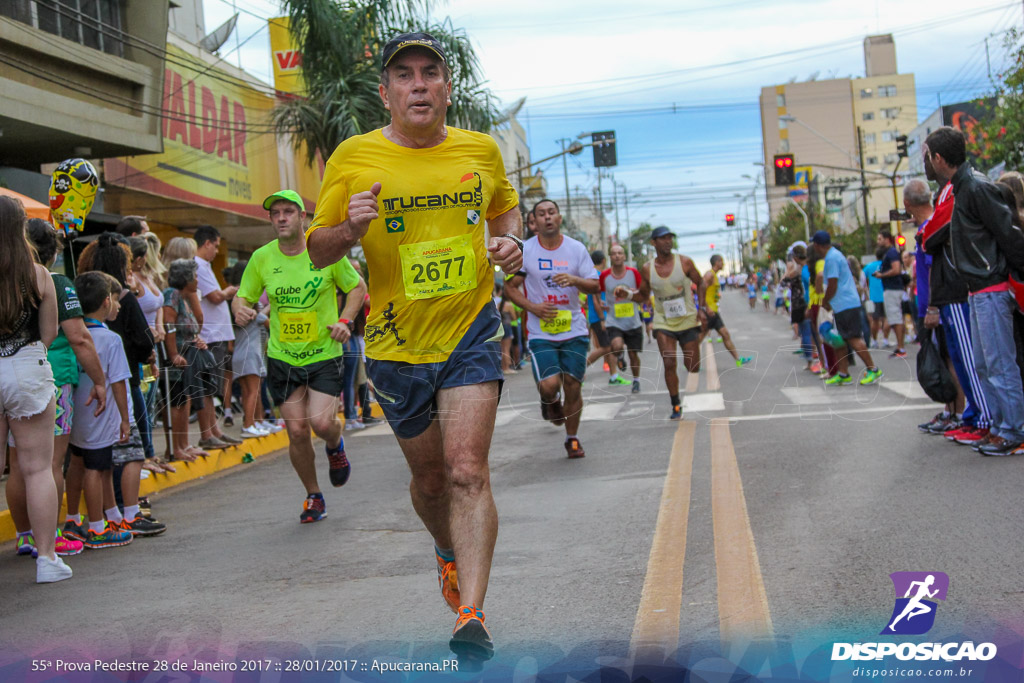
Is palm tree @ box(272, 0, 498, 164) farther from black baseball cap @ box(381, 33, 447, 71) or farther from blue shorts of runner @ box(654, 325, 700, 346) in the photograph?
black baseball cap @ box(381, 33, 447, 71)

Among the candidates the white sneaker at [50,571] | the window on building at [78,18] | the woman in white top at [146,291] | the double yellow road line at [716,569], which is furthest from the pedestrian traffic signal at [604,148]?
the white sneaker at [50,571]

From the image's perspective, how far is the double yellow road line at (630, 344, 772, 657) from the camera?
4078mm

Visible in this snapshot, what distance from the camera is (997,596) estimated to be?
4.26 m

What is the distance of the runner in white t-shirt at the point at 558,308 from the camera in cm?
920

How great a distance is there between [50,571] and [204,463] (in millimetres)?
4516

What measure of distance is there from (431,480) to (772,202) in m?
168

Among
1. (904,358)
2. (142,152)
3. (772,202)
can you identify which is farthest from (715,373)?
(772,202)

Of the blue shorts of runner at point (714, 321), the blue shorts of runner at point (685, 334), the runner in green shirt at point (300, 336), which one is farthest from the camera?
the blue shorts of runner at point (714, 321)

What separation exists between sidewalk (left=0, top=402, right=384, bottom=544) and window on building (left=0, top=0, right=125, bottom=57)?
7.32 meters

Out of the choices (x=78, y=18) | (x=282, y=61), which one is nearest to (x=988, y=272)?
(x=78, y=18)

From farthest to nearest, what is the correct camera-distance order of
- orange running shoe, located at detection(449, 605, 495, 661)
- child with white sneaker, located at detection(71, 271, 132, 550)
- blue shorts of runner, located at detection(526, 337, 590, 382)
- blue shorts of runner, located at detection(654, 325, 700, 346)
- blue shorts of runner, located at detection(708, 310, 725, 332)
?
blue shorts of runner, located at detection(708, 310, 725, 332) < blue shorts of runner, located at detection(654, 325, 700, 346) < blue shorts of runner, located at detection(526, 337, 590, 382) < child with white sneaker, located at detection(71, 271, 132, 550) < orange running shoe, located at detection(449, 605, 495, 661)

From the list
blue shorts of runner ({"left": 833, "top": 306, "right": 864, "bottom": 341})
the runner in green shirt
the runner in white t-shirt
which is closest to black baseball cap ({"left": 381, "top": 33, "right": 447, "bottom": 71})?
the runner in green shirt

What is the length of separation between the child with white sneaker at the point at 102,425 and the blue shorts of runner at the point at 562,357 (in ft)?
11.4

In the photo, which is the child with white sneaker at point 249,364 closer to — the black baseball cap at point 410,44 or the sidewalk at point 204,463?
the sidewalk at point 204,463
